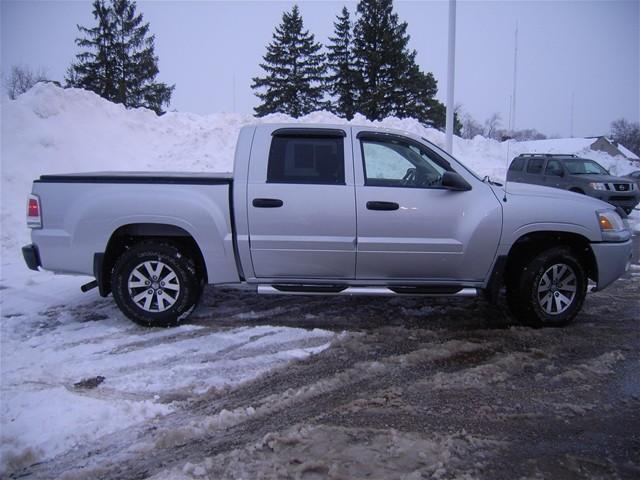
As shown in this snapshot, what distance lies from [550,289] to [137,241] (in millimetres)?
4260

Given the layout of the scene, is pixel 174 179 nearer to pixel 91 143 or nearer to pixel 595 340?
pixel 595 340

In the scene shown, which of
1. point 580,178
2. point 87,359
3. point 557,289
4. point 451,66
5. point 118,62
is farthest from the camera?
point 118,62

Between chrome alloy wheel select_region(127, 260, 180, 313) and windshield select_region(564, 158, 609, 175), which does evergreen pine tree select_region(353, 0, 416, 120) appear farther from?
chrome alloy wheel select_region(127, 260, 180, 313)

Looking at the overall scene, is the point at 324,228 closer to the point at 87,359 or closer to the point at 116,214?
the point at 116,214

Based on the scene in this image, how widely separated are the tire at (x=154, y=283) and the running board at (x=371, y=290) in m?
0.77

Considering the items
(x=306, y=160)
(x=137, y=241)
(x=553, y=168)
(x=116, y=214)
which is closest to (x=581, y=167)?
(x=553, y=168)

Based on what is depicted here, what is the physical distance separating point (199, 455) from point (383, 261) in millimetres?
2485

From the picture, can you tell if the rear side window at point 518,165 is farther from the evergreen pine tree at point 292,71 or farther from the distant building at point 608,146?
the distant building at point 608,146

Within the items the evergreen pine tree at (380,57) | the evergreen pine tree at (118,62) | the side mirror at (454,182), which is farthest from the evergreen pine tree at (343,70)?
the side mirror at (454,182)

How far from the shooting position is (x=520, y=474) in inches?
102

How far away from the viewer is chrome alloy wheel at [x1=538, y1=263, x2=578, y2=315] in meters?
4.66

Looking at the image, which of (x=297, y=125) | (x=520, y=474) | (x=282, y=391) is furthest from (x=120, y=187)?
(x=520, y=474)

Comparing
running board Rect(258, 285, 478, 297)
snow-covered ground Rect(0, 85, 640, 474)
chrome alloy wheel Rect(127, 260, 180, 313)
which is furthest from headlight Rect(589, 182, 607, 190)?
chrome alloy wheel Rect(127, 260, 180, 313)

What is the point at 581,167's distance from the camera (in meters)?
14.1
